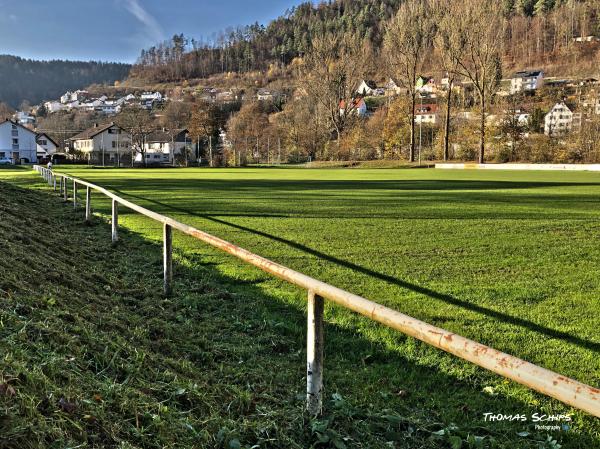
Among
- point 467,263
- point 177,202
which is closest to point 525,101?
point 177,202

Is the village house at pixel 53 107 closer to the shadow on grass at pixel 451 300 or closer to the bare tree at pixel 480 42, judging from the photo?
the bare tree at pixel 480 42

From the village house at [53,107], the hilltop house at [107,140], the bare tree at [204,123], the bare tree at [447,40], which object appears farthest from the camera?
the village house at [53,107]

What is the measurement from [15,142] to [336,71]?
61.9 m

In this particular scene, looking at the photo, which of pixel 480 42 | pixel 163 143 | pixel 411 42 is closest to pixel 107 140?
pixel 163 143

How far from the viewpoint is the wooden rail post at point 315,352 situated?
306 centimetres

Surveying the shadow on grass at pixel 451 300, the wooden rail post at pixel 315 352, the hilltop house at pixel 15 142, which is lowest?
the shadow on grass at pixel 451 300

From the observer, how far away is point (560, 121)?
63688 mm

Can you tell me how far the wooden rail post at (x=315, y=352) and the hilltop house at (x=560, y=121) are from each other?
63.8 m

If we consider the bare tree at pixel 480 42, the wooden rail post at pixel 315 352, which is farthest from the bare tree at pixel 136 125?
the wooden rail post at pixel 315 352

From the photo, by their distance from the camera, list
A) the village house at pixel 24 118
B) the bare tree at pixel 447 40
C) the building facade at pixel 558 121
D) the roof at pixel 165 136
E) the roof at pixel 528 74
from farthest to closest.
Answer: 1. the village house at pixel 24 118
2. the roof at pixel 528 74
3. the roof at pixel 165 136
4. the building facade at pixel 558 121
5. the bare tree at pixel 447 40

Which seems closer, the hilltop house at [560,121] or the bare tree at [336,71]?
the hilltop house at [560,121]

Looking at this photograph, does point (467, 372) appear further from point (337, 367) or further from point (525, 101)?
point (525, 101)

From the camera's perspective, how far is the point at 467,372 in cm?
409

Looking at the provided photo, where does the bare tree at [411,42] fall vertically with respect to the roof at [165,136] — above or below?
above
